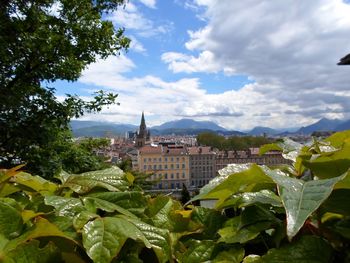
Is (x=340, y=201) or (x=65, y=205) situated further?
(x=65, y=205)

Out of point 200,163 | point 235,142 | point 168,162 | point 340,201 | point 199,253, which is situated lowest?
point 200,163

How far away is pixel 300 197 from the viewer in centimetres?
46

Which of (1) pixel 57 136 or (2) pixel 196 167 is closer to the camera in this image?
(1) pixel 57 136

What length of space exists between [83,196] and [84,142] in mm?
9145

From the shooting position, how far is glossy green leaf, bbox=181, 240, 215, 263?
2.02ft

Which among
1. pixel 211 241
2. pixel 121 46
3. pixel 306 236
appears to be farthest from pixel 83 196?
pixel 121 46

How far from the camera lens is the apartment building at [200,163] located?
3214 inches

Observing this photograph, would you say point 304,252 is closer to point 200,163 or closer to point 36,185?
point 36,185

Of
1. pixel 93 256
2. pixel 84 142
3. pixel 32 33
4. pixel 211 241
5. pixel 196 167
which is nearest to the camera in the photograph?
pixel 93 256

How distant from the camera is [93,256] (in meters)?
0.51

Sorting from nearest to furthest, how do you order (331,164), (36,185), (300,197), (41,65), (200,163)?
(300,197) < (331,164) < (36,185) < (41,65) < (200,163)

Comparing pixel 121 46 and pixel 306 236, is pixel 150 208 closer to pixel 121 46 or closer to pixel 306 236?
pixel 306 236

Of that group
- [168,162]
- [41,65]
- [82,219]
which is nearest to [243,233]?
[82,219]

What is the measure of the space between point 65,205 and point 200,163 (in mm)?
82408
